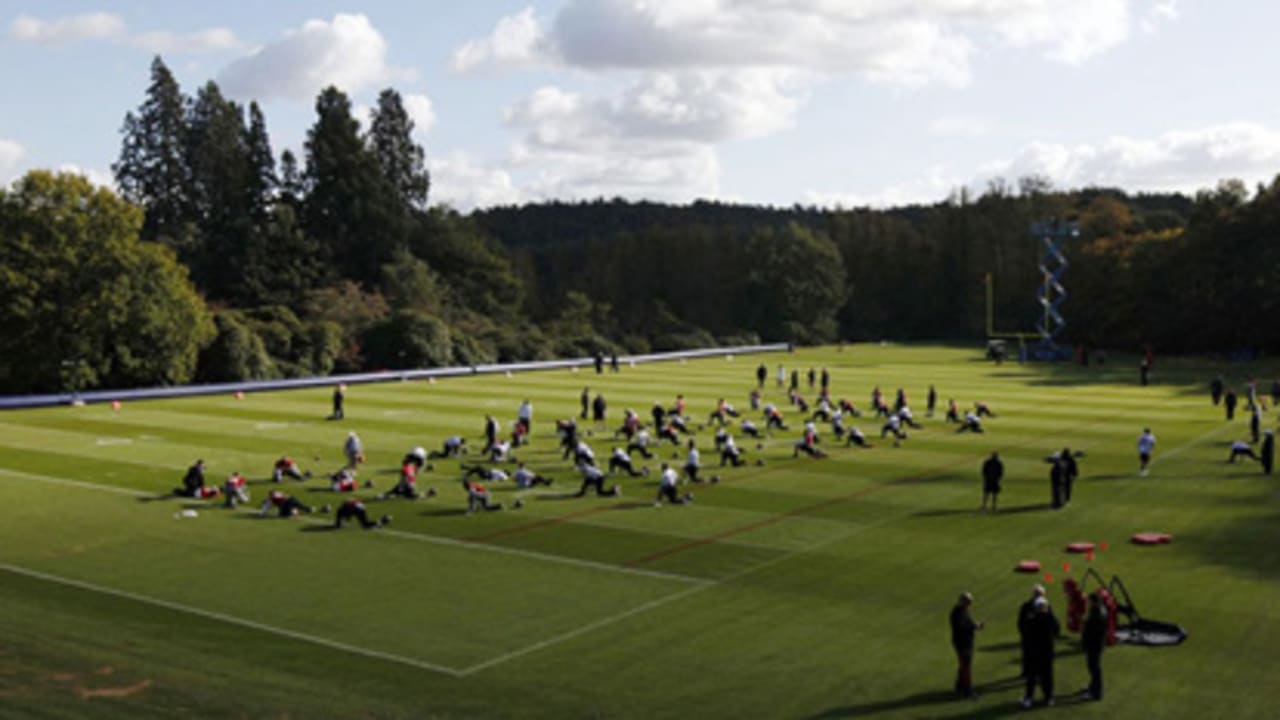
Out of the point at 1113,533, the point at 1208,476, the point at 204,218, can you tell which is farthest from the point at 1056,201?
the point at 1113,533

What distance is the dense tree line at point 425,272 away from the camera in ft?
208

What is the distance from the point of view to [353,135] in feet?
376

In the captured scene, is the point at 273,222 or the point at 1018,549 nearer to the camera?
the point at 1018,549

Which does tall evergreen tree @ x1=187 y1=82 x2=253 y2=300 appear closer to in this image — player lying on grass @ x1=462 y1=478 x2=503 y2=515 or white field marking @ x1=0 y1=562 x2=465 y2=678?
player lying on grass @ x1=462 y1=478 x2=503 y2=515

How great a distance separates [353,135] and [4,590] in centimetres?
9646

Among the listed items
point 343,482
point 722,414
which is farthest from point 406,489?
point 722,414

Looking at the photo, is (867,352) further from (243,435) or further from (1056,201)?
(243,435)

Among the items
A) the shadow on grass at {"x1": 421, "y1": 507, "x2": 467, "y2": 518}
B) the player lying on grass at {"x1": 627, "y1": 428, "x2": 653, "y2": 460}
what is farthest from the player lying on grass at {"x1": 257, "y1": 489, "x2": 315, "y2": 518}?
the player lying on grass at {"x1": 627, "y1": 428, "x2": 653, "y2": 460}

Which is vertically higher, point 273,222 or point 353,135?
point 353,135

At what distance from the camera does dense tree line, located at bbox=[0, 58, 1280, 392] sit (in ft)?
208

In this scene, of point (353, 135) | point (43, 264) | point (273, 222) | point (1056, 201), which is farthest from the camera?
point (1056, 201)

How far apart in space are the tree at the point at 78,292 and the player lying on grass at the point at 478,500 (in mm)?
40216

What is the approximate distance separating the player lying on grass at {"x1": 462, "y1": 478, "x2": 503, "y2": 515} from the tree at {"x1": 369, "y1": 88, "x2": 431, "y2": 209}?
9901 centimetres

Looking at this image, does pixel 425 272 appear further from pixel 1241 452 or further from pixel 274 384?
pixel 1241 452
